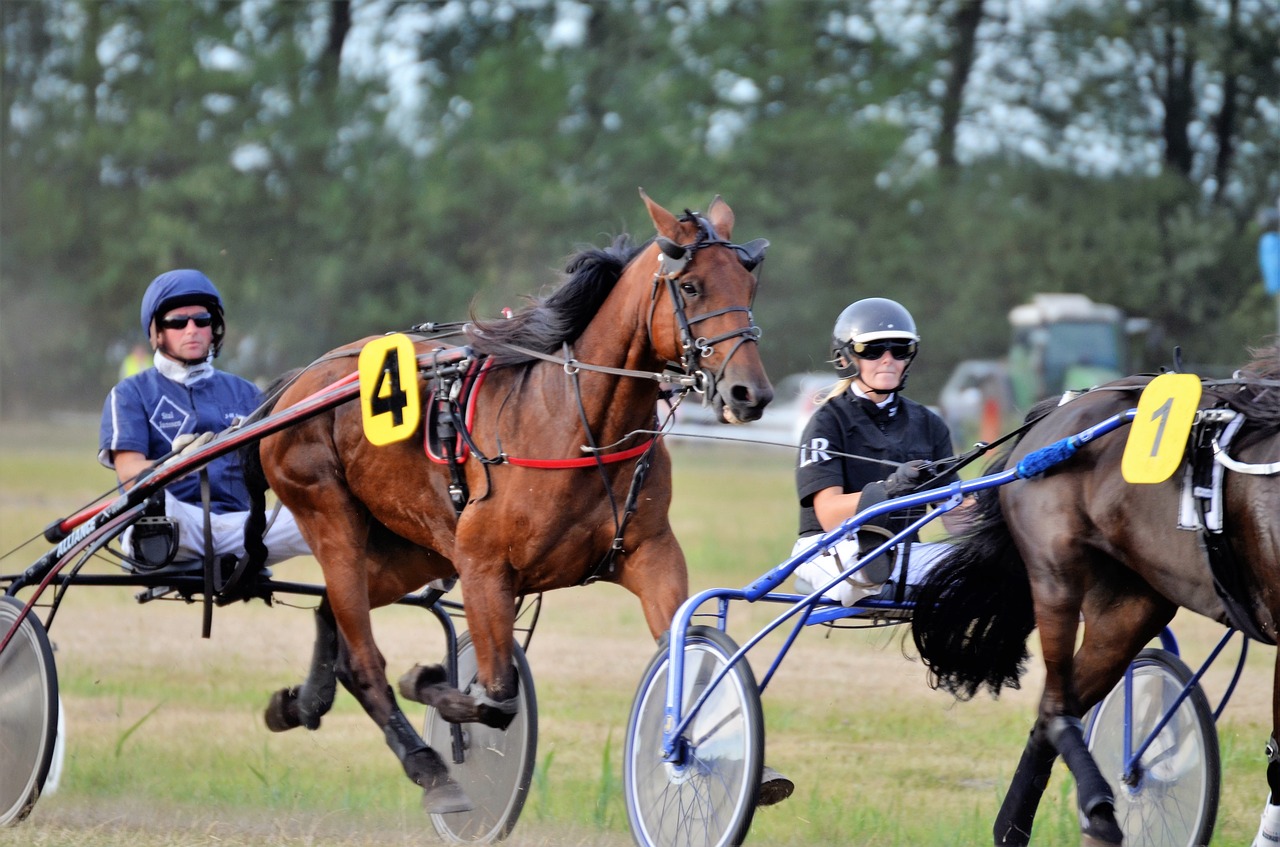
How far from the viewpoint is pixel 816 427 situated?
475 cm

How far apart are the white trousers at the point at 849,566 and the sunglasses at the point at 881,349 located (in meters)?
0.54

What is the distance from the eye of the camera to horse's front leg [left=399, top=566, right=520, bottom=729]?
4508 mm

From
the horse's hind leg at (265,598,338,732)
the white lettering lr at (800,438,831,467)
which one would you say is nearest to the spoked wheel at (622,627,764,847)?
the white lettering lr at (800,438,831,467)

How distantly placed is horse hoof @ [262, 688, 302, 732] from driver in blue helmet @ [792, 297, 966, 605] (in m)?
1.84

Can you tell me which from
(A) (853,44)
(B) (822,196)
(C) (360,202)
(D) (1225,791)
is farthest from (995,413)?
(D) (1225,791)

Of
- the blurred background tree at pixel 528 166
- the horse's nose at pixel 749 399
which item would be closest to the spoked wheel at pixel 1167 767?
the horse's nose at pixel 749 399

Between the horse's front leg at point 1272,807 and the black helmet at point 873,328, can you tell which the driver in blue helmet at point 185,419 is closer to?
the black helmet at point 873,328

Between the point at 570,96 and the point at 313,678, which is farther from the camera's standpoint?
the point at 570,96

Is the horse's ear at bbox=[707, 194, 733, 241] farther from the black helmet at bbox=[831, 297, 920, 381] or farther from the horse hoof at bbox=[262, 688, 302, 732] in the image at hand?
the horse hoof at bbox=[262, 688, 302, 732]

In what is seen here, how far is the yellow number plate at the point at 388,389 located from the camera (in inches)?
185

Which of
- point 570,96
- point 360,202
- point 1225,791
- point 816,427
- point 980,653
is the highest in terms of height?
point 570,96

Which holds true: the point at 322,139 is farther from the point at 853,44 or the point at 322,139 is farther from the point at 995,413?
the point at 995,413

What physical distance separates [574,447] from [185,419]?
1.74 metres

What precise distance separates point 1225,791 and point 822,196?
23629 mm
